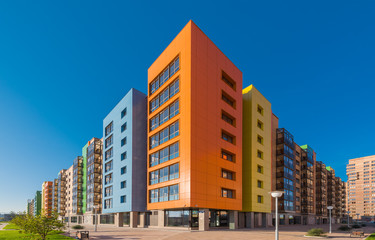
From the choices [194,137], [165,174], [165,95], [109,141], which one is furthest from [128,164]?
[194,137]

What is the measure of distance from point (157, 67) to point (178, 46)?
7.96 meters

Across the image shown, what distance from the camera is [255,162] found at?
55.6m

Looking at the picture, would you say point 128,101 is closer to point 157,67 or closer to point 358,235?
point 157,67

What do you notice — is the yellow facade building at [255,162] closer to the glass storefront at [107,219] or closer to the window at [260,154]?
the window at [260,154]

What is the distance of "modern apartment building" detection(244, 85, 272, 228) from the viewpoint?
5297 centimetres

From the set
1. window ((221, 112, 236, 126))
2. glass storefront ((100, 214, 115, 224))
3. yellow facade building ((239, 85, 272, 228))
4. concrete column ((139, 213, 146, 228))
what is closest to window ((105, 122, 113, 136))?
glass storefront ((100, 214, 115, 224))

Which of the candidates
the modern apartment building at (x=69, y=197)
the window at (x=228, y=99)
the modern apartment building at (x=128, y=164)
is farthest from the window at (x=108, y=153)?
the modern apartment building at (x=69, y=197)

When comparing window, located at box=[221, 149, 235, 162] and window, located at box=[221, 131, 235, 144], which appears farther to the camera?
window, located at box=[221, 131, 235, 144]

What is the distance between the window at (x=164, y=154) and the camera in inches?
1714

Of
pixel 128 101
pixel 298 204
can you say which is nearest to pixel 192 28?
pixel 128 101

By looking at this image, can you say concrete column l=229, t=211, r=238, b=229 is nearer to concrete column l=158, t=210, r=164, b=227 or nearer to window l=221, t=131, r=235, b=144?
concrete column l=158, t=210, r=164, b=227

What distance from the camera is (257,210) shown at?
5322 cm

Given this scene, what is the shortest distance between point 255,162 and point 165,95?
22.7 meters

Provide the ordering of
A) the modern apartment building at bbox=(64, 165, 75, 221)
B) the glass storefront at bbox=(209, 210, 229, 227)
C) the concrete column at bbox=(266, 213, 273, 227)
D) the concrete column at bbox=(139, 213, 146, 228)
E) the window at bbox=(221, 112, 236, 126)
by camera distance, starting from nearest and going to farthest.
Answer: the glass storefront at bbox=(209, 210, 229, 227), the window at bbox=(221, 112, 236, 126), the concrete column at bbox=(139, 213, 146, 228), the concrete column at bbox=(266, 213, 273, 227), the modern apartment building at bbox=(64, 165, 75, 221)
